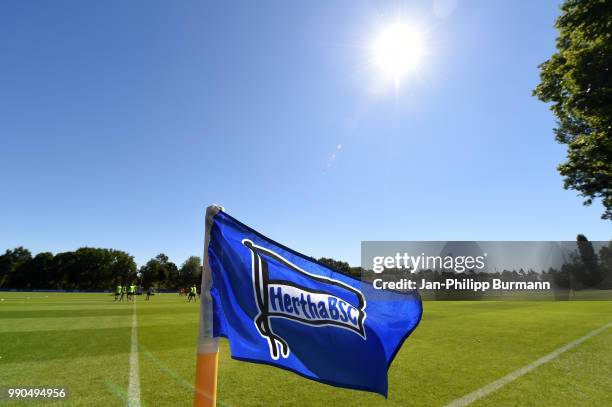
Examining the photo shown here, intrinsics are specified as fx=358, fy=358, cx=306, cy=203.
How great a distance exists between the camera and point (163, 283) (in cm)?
14000

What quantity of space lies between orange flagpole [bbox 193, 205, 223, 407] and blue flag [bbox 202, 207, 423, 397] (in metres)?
0.02

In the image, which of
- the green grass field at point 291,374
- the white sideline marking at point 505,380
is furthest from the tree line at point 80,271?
the white sideline marking at point 505,380

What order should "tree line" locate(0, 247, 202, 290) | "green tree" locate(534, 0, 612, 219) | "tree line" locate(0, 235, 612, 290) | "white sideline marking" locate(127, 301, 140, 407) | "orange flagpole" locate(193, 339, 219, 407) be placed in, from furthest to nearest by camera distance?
"tree line" locate(0, 247, 202, 290)
"tree line" locate(0, 235, 612, 290)
"green tree" locate(534, 0, 612, 219)
"white sideline marking" locate(127, 301, 140, 407)
"orange flagpole" locate(193, 339, 219, 407)

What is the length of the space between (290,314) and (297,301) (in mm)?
110

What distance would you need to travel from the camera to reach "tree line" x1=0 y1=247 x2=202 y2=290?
126875mm

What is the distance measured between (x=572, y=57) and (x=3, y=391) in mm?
22128

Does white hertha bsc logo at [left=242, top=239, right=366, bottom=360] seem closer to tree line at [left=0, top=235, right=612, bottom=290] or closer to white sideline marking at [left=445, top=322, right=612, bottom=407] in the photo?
white sideline marking at [left=445, top=322, right=612, bottom=407]

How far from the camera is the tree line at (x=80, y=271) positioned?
127m

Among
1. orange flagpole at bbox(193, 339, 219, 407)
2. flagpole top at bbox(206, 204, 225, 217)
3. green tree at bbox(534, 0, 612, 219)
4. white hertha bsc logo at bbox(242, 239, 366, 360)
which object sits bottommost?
orange flagpole at bbox(193, 339, 219, 407)

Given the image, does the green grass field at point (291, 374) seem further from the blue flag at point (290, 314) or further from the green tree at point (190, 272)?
the green tree at point (190, 272)

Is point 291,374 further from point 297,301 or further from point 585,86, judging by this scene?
point 585,86

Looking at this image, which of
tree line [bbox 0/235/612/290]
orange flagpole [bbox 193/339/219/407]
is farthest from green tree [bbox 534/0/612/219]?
tree line [bbox 0/235/612/290]

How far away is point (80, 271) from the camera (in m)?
129

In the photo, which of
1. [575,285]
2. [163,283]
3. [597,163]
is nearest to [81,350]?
[597,163]
